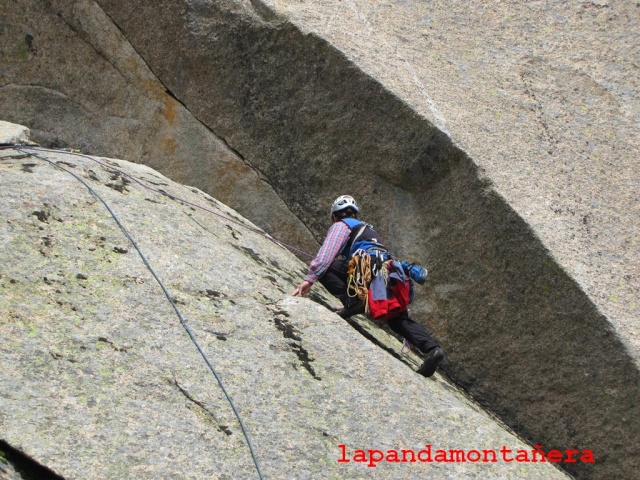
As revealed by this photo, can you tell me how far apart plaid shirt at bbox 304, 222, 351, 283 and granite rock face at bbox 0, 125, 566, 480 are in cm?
32

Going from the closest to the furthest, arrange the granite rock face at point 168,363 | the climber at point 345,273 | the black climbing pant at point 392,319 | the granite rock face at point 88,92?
the granite rock face at point 168,363 → the climber at point 345,273 → the black climbing pant at point 392,319 → the granite rock face at point 88,92

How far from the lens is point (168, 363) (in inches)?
262

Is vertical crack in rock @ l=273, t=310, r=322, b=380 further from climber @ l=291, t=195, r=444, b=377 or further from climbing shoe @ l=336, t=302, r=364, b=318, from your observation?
climbing shoe @ l=336, t=302, r=364, b=318

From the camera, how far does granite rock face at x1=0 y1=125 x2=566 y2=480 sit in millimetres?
5934

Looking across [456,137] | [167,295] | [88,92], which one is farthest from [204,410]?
[88,92]

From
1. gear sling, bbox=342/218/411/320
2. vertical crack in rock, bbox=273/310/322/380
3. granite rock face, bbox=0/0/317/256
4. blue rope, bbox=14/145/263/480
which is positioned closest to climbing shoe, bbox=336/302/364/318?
gear sling, bbox=342/218/411/320

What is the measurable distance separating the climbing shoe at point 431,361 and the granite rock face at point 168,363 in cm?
14

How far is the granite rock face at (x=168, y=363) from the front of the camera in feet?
19.5

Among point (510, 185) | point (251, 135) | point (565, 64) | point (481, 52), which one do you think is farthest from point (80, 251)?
point (565, 64)

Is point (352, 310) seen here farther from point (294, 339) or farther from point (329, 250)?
point (294, 339)

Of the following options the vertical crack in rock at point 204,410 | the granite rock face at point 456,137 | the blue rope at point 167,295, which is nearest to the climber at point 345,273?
the granite rock face at point 456,137

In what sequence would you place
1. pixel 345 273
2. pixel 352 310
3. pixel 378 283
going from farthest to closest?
pixel 345 273, pixel 352 310, pixel 378 283

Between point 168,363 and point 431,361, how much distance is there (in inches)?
119

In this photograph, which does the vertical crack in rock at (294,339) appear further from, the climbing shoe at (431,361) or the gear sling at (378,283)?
the climbing shoe at (431,361)
